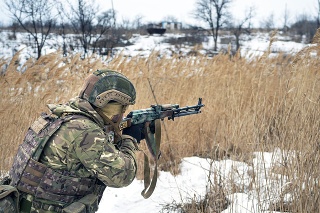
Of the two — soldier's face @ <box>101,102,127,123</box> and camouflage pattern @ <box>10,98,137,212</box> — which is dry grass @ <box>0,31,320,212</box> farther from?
camouflage pattern @ <box>10,98,137,212</box>

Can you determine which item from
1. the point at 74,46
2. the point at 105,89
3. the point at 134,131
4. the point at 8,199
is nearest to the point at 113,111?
the point at 105,89

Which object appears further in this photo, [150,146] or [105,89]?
[150,146]

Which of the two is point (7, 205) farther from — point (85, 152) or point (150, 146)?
point (150, 146)

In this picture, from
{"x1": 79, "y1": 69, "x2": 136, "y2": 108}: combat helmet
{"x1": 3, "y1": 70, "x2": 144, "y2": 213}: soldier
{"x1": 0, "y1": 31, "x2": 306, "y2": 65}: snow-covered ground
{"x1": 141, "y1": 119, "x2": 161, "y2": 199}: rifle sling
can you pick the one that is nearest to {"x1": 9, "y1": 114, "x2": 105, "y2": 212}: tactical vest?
{"x1": 3, "y1": 70, "x2": 144, "y2": 213}: soldier

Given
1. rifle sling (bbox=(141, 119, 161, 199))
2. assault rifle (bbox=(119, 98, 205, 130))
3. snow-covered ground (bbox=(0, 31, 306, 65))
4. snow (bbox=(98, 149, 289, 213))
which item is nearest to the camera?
assault rifle (bbox=(119, 98, 205, 130))

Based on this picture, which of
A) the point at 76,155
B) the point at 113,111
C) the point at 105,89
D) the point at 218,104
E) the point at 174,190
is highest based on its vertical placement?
the point at 105,89

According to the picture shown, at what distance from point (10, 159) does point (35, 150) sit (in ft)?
6.01

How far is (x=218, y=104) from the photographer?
4.34 meters

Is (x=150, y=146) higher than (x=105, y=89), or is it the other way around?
(x=105, y=89)

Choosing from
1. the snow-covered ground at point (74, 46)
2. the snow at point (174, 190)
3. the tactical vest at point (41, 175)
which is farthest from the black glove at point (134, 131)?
the snow-covered ground at point (74, 46)

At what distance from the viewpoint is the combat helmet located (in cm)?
178

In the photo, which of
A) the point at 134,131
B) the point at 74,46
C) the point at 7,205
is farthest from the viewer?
the point at 74,46

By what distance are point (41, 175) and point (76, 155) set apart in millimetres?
210

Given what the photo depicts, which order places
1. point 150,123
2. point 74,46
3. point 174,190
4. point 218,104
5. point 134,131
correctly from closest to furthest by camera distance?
point 134,131
point 150,123
point 174,190
point 218,104
point 74,46
